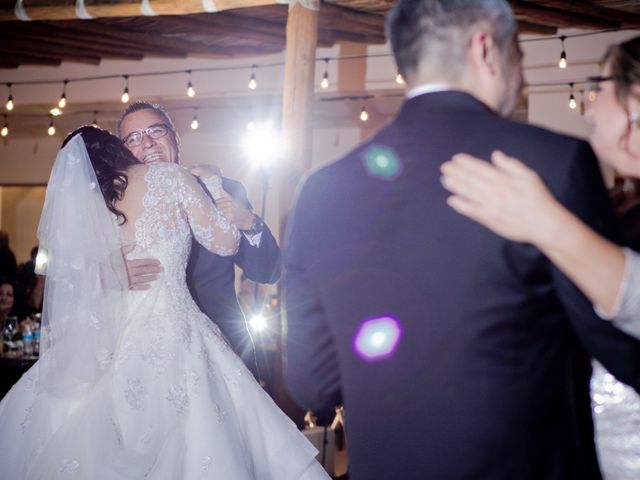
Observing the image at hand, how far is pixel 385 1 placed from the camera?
562 cm

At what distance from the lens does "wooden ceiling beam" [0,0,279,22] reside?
5336 millimetres

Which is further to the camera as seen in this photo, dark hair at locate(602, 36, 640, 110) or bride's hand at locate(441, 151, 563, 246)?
dark hair at locate(602, 36, 640, 110)

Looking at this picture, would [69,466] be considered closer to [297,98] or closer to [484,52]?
[484,52]

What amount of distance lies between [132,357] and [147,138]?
1.00 metres

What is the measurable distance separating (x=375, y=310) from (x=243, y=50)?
779 cm

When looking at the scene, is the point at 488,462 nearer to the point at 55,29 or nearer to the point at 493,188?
the point at 493,188

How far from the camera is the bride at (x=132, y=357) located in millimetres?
2695

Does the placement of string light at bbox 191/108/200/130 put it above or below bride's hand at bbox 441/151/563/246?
below

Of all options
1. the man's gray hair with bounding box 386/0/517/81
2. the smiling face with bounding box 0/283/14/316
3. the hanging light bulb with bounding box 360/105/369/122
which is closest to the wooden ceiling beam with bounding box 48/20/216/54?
the hanging light bulb with bounding box 360/105/369/122

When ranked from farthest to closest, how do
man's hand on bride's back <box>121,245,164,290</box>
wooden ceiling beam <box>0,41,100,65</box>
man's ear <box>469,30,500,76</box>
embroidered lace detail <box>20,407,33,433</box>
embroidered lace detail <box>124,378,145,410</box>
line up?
wooden ceiling beam <box>0,41,100,65</box> → man's hand on bride's back <box>121,245,164,290</box> → embroidered lace detail <box>20,407,33,433</box> → embroidered lace detail <box>124,378,145,410</box> → man's ear <box>469,30,500,76</box>

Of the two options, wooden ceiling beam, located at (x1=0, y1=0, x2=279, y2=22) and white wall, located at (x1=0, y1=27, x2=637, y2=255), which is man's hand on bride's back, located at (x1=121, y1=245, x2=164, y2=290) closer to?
wooden ceiling beam, located at (x1=0, y1=0, x2=279, y2=22)

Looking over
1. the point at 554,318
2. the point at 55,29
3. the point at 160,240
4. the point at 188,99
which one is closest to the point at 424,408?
the point at 554,318

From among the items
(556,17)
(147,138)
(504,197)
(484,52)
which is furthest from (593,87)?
(556,17)

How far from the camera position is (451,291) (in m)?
1.21
